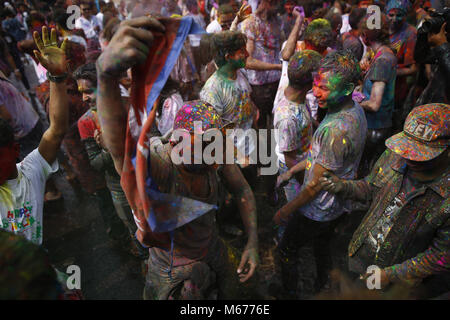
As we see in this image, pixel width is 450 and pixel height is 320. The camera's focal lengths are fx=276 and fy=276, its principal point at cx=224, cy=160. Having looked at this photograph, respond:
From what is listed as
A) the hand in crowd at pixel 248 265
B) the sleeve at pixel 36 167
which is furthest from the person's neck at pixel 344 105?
the sleeve at pixel 36 167

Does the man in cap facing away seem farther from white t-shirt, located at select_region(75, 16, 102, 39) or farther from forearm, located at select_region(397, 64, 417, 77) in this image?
white t-shirt, located at select_region(75, 16, 102, 39)

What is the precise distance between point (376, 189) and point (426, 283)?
2.43 ft

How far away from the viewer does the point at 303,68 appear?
9.48 ft

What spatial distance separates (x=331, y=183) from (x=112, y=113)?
5.87 ft

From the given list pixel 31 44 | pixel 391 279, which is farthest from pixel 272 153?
pixel 31 44

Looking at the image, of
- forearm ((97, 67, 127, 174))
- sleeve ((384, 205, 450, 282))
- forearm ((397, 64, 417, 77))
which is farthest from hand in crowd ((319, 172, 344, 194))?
forearm ((397, 64, 417, 77))

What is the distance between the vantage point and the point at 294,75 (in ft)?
9.57

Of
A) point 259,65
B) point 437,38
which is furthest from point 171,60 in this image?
point 437,38

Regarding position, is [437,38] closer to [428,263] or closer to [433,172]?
[433,172]

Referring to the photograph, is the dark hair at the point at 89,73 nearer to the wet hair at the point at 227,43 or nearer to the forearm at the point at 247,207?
the wet hair at the point at 227,43

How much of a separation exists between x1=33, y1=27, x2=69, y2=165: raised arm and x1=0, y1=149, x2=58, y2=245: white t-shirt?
0.11 m

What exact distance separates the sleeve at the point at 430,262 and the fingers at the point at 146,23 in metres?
1.94

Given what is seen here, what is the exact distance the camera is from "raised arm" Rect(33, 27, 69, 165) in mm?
2082

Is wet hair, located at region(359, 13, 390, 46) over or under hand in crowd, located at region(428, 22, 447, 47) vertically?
over
